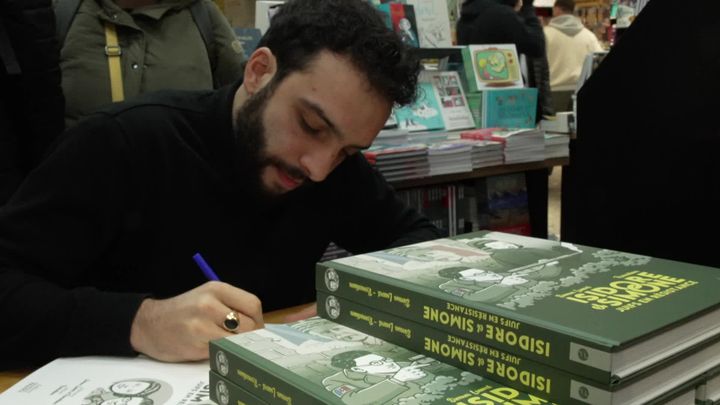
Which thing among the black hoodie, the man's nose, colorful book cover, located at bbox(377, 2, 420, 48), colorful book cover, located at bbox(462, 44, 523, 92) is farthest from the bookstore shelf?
the man's nose

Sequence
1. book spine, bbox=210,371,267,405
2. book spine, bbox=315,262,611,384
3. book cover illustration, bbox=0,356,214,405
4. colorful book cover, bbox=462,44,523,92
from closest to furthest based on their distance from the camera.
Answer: book spine, bbox=315,262,611,384 → book spine, bbox=210,371,267,405 → book cover illustration, bbox=0,356,214,405 → colorful book cover, bbox=462,44,523,92

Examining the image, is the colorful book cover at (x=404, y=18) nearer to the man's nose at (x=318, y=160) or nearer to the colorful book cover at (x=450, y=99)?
the colorful book cover at (x=450, y=99)

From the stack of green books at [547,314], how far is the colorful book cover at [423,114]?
1749 mm

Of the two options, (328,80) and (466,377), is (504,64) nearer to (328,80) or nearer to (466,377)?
(328,80)

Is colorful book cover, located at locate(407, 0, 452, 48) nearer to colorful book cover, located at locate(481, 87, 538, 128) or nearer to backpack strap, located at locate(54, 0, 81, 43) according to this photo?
colorful book cover, located at locate(481, 87, 538, 128)

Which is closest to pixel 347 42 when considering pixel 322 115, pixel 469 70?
pixel 322 115

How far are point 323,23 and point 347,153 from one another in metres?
0.23

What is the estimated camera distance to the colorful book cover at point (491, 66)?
2.77 m

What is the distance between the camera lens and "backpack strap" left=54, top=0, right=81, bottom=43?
69.3 inches

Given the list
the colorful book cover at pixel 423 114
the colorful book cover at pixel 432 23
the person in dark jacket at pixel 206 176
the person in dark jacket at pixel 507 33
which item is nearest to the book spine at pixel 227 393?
the person in dark jacket at pixel 206 176

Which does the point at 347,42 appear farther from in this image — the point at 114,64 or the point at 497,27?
the point at 497,27

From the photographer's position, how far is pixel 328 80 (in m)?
1.15

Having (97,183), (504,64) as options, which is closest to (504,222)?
(504,64)

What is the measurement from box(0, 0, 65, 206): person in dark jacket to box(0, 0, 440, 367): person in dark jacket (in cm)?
48
